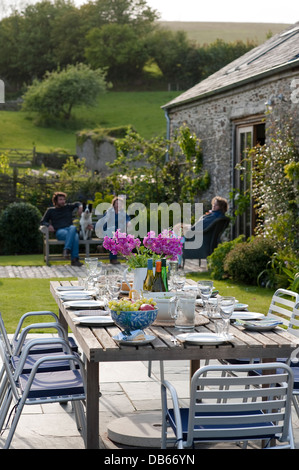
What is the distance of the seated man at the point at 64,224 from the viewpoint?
39.1ft

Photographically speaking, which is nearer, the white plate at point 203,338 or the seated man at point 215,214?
the white plate at point 203,338

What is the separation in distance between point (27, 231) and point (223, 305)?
11.1m

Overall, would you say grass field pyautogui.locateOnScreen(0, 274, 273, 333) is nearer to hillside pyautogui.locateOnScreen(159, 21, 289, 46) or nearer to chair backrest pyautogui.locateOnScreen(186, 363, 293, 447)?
chair backrest pyautogui.locateOnScreen(186, 363, 293, 447)

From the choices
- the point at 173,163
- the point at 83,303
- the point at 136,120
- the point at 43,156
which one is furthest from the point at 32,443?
the point at 136,120

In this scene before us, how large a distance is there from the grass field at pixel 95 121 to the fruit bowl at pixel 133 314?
35440 mm

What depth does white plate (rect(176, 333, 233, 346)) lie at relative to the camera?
3143 millimetres

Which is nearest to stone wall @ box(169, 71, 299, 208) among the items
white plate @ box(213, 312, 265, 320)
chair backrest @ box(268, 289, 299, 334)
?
chair backrest @ box(268, 289, 299, 334)

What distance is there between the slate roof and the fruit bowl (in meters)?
6.97

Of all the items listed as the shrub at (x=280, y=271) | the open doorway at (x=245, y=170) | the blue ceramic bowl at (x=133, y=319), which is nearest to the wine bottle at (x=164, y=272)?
the blue ceramic bowl at (x=133, y=319)

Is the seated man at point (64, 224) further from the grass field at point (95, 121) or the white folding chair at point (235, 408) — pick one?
the grass field at point (95, 121)

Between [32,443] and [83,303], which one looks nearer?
[32,443]

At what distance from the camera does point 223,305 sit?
333 centimetres

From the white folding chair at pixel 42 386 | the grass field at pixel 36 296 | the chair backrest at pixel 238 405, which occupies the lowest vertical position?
the grass field at pixel 36 296

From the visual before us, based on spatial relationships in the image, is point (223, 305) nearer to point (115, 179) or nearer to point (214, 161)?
point (214, 161)
